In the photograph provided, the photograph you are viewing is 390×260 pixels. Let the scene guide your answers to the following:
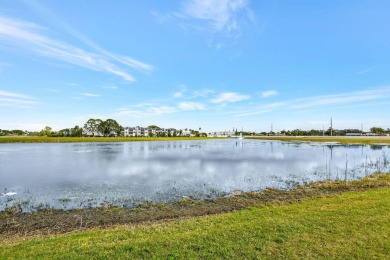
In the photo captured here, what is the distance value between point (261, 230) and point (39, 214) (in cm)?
932

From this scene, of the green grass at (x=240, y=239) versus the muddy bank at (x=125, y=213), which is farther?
the muddy bank at (x=125, y=213)

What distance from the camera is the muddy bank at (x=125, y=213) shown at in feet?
27.2

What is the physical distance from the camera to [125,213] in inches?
386

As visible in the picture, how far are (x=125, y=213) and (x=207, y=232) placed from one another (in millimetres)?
4667

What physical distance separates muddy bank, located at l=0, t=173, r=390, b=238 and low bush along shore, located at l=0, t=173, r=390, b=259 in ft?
0.13

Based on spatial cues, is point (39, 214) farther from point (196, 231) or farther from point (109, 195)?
point (196, 231)

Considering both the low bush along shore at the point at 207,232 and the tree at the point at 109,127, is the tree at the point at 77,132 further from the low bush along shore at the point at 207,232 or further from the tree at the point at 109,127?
the low bush along shore at the point at 207,232

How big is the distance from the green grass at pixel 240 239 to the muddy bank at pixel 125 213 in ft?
4.08

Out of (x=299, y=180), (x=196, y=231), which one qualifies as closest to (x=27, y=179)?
(x=196, y=231)

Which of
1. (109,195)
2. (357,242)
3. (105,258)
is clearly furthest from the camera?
(109,195)

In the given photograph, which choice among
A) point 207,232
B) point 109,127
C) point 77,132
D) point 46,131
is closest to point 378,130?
point 109,127

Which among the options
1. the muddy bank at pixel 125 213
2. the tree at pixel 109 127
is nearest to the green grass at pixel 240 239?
the muddy bank at pixel 125 213

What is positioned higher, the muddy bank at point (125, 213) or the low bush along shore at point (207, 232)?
the low bush along shore at point (207, 232)

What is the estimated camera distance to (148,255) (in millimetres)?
5391
